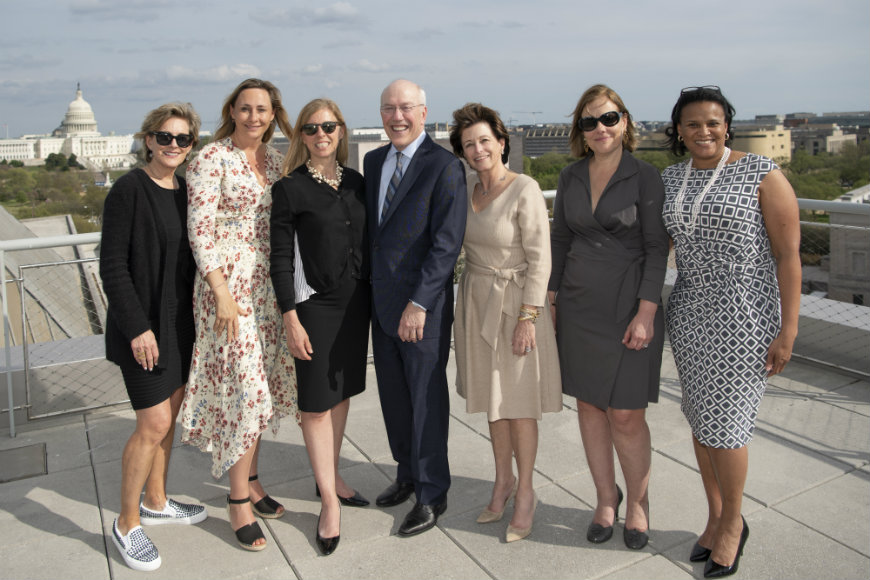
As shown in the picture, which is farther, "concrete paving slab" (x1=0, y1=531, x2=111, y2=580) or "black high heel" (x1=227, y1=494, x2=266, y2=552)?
"black high heel" (x1=227, y1=494, x2=266, y2=552)

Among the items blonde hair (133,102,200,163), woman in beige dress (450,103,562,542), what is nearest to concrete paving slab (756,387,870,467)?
woman in beige dress (450,103,562,542)

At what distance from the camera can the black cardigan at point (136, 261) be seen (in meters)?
2.42

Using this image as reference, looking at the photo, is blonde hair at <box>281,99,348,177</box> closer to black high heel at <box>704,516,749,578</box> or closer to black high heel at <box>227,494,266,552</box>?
black high heel at <box>227,494,266,552</box>

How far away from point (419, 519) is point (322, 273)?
1045 millimetres

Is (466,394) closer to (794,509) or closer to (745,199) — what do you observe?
(745,199)

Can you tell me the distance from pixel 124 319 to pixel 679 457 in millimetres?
2517

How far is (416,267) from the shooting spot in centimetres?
259

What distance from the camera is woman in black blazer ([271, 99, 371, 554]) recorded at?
2555mm

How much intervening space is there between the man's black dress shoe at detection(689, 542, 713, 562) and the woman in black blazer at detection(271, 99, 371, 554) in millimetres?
1304

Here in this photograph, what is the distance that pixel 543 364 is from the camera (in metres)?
2.62

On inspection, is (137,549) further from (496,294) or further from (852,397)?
(852,397)

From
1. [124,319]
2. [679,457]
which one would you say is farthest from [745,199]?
[124,319]

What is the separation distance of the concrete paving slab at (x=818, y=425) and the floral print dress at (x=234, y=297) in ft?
8.44

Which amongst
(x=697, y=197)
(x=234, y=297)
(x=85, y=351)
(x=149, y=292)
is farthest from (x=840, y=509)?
(x=85, y=351)
